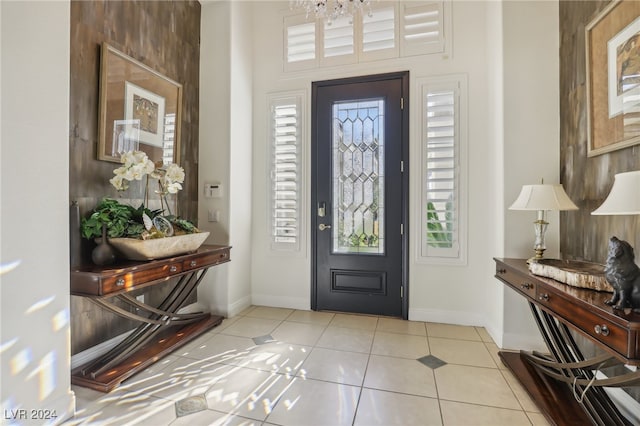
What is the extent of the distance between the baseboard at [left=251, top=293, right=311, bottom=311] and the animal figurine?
2545 mm

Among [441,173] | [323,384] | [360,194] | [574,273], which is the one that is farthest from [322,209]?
[574,273]

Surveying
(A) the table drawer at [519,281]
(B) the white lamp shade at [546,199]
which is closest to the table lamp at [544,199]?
(B) the white lamp shade at [546,199]

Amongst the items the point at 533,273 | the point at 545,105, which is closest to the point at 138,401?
the point at 533,273

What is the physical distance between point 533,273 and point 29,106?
274 centimetres

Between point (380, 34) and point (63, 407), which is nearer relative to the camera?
point (63, 407)

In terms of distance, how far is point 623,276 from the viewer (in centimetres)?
115

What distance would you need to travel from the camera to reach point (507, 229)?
2373mm

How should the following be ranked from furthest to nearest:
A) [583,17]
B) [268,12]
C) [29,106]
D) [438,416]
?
[268,12], [583,17], [438,416], [29,106]

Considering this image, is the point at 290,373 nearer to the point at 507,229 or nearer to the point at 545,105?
the point at 507,229

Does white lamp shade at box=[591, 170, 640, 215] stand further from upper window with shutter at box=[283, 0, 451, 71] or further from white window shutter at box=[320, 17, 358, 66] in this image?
white window shutter at box=[320, 17, 358, 66]

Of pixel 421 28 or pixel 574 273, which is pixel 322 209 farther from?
pixel 574 273

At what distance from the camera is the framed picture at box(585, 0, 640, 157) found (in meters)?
1.55

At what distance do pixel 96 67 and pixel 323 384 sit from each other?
2.63 metres

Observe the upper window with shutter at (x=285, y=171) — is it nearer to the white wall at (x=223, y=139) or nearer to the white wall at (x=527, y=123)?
the white wall at (x=223, y=139)
